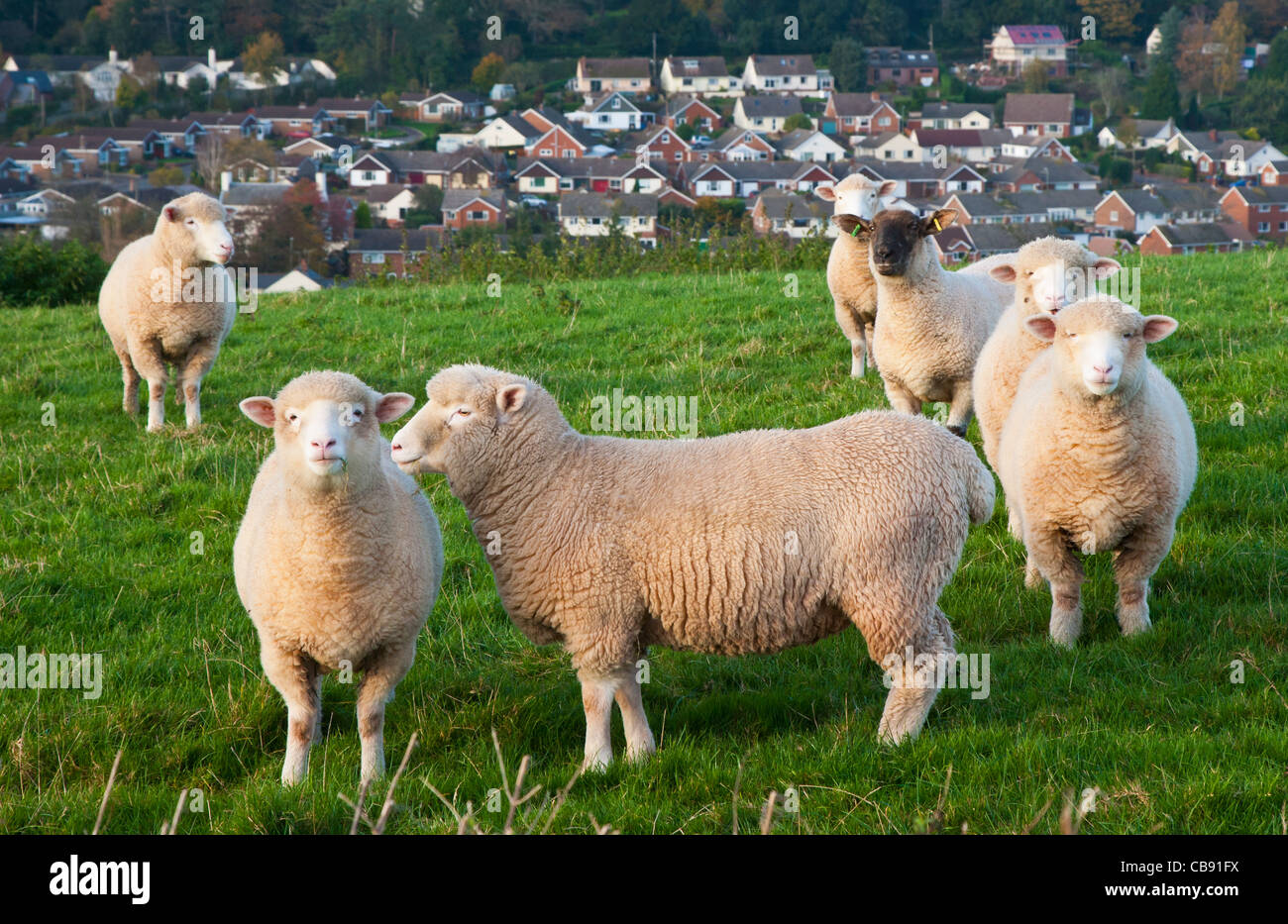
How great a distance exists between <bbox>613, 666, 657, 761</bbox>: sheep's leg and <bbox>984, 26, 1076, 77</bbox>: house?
109 metres

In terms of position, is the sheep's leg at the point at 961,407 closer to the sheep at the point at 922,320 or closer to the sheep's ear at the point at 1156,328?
the sheep at the point at 922,320

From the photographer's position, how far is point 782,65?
107m

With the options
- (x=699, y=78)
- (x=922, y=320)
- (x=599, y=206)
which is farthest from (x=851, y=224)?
(x=699, y=78)

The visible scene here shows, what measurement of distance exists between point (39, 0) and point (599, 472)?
122143 mm

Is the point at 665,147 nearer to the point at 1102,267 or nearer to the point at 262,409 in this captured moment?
the point at 1102,267

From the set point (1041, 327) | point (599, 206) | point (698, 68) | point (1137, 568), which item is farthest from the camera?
point (698, 68)

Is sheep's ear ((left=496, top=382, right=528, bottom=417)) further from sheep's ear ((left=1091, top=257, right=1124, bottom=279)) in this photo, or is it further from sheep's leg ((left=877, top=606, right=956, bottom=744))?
sheep's ear ((left=1091, top=257, right=1124, bottom=279))

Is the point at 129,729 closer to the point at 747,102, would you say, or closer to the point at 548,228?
the point at 548,228

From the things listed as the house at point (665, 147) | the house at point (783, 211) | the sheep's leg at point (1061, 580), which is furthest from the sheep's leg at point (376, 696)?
the house at point (665, 147)

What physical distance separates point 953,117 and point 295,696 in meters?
103

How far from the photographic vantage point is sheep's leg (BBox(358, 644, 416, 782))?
4582mm
